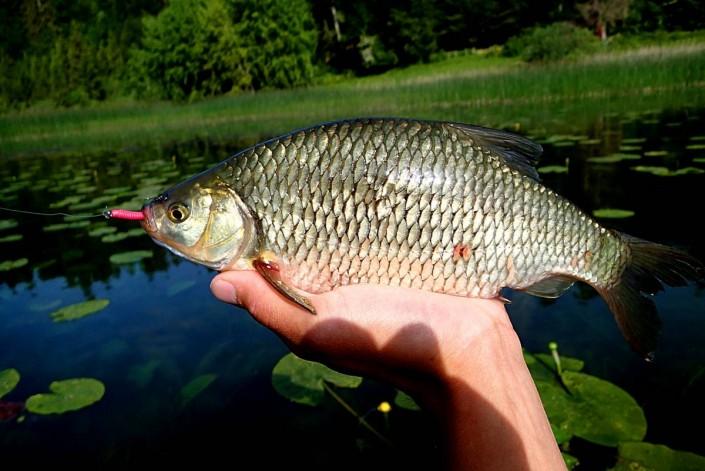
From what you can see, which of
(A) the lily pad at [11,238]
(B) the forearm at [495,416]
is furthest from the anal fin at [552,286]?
(A) the lily pad at [11,238]

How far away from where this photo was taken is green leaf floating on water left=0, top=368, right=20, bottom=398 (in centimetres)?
358

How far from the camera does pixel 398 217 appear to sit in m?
1.81

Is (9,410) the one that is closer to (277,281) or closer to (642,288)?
(277,281)

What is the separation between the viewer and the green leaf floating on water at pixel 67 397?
3.35 metres

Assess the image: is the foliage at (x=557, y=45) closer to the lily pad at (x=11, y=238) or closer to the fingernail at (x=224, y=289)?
the lily pad at (x=11, y=238)

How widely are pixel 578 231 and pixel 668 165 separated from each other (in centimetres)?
684

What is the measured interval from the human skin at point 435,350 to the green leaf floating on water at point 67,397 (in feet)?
7.10

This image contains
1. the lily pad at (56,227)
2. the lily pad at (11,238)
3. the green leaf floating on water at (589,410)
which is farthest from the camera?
the lily pad at (56,227)

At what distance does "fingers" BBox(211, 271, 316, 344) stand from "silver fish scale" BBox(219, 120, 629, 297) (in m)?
0.12

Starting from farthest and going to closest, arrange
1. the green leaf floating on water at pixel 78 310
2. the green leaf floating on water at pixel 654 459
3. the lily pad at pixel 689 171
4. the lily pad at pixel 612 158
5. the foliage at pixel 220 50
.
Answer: the foliage at pixel 220 50 < the lily pad at pixel 612 158 < the lily pad at pixel 689 171 < the green leaf floating on water at pixel 78 310 < the green leaf floating on water at pixel 654 459

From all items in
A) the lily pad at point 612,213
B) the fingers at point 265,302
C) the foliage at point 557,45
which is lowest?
the lily pad at point 612,213

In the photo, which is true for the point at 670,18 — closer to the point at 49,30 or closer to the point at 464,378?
the point at 464,378

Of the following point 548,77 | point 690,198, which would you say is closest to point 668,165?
point 690,198

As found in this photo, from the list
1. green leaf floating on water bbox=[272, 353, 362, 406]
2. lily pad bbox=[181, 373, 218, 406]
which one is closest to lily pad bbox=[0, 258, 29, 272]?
lily pad bbox=[181, 373, 218, 406]
